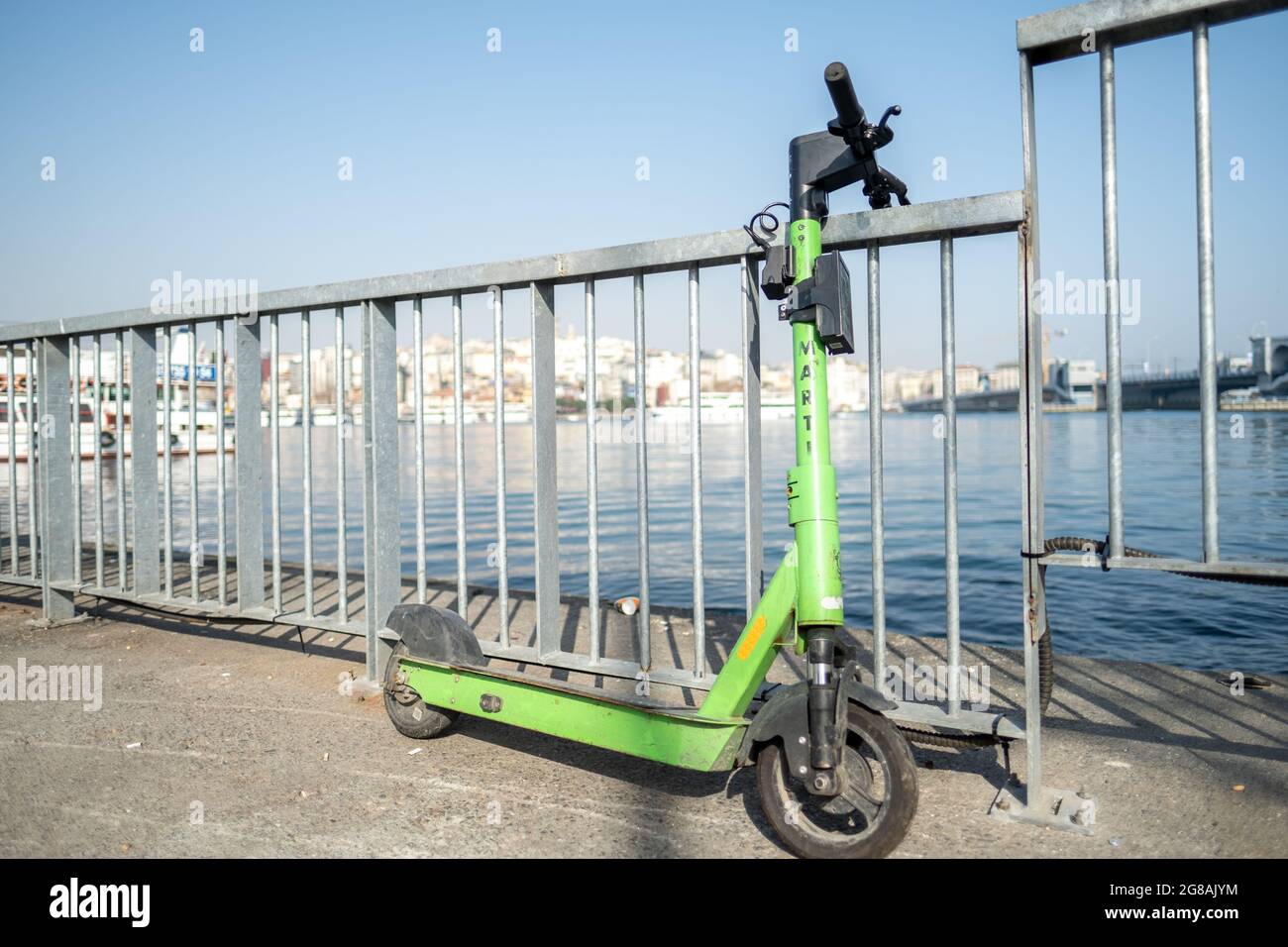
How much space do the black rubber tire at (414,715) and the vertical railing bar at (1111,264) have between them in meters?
2.51

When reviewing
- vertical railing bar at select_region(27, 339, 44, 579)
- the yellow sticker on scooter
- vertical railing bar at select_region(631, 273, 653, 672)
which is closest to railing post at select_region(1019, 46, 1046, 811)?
the yellow sticker on scooter

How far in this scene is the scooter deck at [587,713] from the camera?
2.70m

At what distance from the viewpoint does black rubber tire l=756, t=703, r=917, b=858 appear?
2371mm

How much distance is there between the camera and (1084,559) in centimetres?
269

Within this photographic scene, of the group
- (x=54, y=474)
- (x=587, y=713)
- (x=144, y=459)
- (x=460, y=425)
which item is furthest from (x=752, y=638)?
(x=54, y=474)

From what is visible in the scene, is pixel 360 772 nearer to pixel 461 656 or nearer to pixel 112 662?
pixel 461 656

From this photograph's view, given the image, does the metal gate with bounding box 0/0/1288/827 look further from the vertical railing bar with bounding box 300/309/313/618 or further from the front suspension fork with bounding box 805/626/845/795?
the front suspension fork with bounding box 805/626/845/795

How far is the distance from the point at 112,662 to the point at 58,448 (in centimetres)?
185

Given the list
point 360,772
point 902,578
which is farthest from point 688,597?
point 360,772

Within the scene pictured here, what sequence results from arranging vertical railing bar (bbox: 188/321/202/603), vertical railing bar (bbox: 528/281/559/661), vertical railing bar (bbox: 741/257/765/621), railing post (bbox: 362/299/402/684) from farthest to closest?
vertical railing bar (bbox: 188/321/202/603) < railing post (bbox: 362/299/402/684) < vertical railing bar (bbox: 528/281/559/661) < vertical railing bar (bbox: 741/257/765/621)

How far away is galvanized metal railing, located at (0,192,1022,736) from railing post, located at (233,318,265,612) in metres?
0.01

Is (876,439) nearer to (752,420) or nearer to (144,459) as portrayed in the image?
(752,420)

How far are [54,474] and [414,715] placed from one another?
4036 mm

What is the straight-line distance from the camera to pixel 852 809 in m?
2.60
